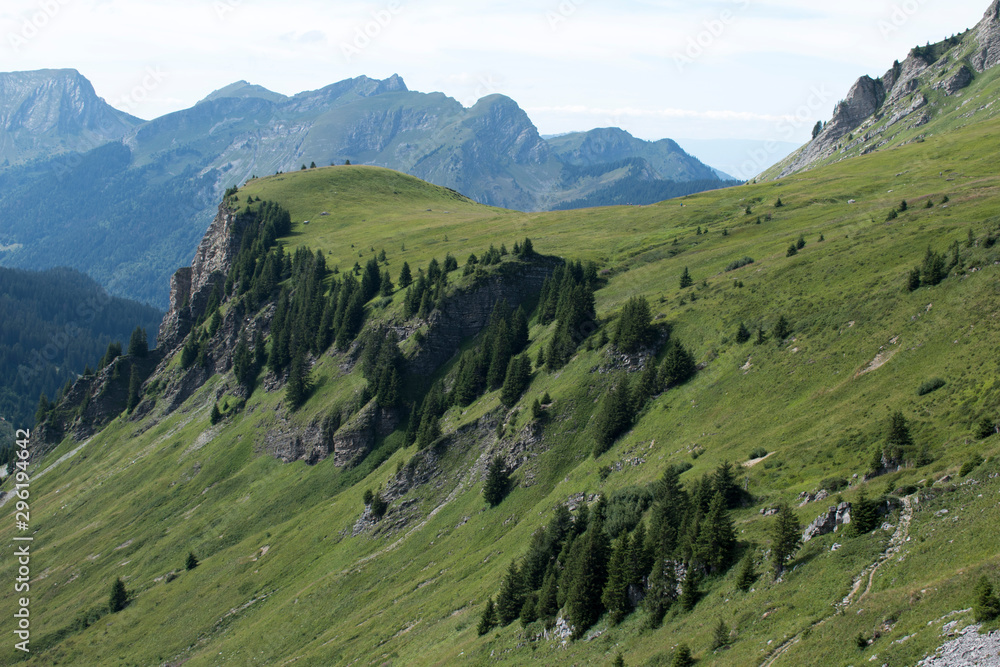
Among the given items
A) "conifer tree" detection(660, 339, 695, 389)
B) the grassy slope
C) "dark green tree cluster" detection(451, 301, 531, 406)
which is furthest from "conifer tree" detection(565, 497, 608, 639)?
"dark green tree cluster" detection(451, 301, 531, 406)

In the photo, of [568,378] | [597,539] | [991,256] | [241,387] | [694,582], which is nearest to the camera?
[694,582]

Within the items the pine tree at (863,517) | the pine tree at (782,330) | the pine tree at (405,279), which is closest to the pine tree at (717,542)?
the pine tree at (863,517)

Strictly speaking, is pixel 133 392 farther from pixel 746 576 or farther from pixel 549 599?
pixel 746 576

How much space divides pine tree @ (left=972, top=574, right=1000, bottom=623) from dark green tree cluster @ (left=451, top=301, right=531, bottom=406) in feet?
254

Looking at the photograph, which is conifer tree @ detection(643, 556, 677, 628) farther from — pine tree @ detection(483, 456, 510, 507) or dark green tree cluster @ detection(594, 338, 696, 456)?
pine tree @ detection(483, 456, 510, 507)

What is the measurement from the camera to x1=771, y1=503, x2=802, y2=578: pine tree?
133ft

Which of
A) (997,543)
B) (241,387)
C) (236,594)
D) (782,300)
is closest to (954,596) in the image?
(997,543)

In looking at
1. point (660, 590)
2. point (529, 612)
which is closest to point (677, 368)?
point (529, 612)

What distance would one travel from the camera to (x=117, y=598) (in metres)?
112

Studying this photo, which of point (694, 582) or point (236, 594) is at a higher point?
point (694, 582)

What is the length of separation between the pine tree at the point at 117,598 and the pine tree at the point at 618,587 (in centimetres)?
9643

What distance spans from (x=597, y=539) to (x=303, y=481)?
83749mm

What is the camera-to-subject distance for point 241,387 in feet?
536

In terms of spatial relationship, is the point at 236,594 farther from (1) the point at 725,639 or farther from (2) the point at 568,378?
(1) the point at 725,639
